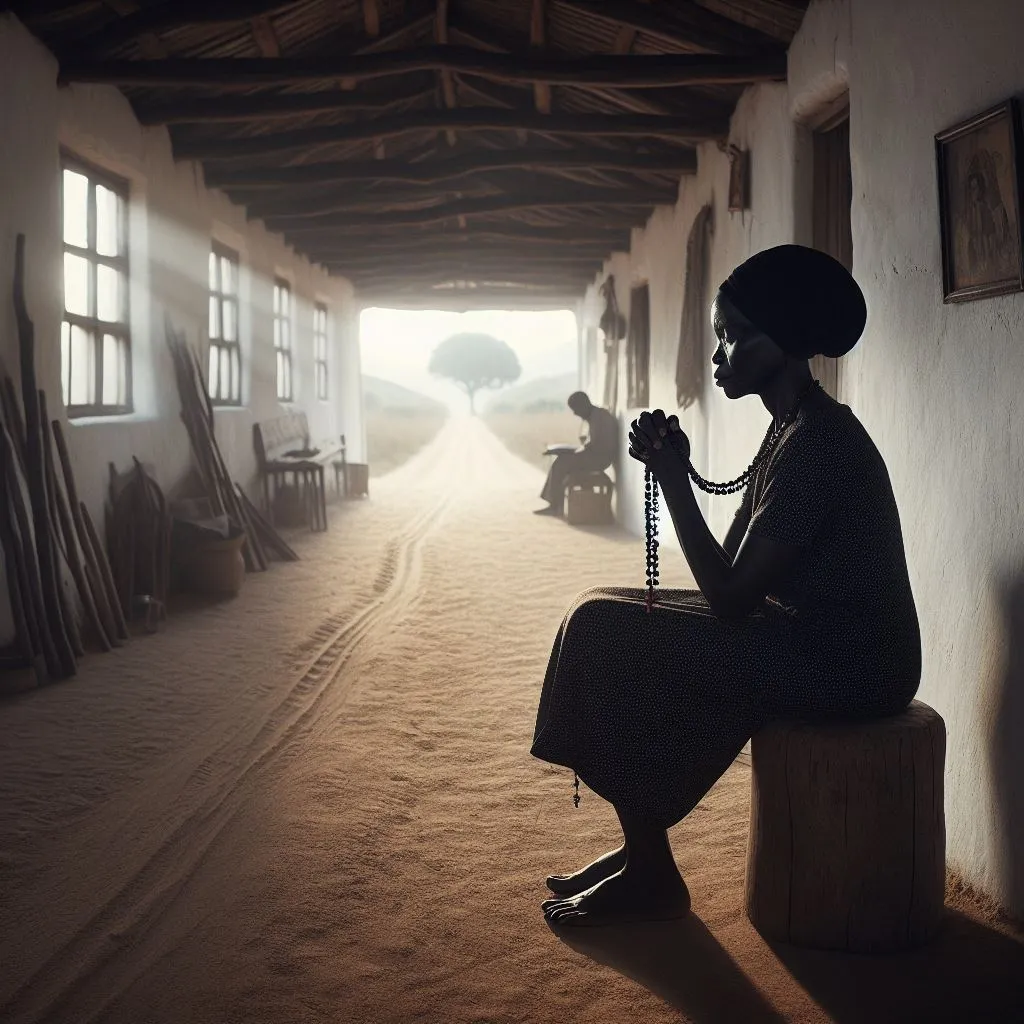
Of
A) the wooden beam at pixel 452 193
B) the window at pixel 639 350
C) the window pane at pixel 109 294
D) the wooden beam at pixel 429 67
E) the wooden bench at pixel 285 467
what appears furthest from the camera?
the window at pixel 639 350

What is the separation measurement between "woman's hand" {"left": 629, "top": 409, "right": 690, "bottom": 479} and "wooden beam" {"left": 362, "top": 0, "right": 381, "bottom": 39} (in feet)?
19.0

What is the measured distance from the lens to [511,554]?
982 centimetres

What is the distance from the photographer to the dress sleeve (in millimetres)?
2521

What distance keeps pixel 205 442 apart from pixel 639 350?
5504mm

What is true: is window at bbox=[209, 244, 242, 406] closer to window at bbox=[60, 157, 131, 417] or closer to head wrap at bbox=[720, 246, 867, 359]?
window at bbox=[60, 157, 131, 417]

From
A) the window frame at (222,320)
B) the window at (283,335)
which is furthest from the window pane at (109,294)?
the window at (283,335)

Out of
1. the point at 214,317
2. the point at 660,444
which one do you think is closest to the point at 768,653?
the point at 660,444

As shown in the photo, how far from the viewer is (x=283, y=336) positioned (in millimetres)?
13500

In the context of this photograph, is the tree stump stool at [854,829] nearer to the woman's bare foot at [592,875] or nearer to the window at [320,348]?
the woman's bare foot at [592,875]

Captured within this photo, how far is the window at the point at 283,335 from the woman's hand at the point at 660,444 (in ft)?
35.8

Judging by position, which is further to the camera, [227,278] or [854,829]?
[227,278]

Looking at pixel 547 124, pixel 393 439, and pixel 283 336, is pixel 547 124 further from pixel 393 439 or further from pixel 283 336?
pixel 393 439

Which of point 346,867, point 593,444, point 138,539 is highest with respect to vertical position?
point 593,444

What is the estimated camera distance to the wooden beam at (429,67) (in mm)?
6488
